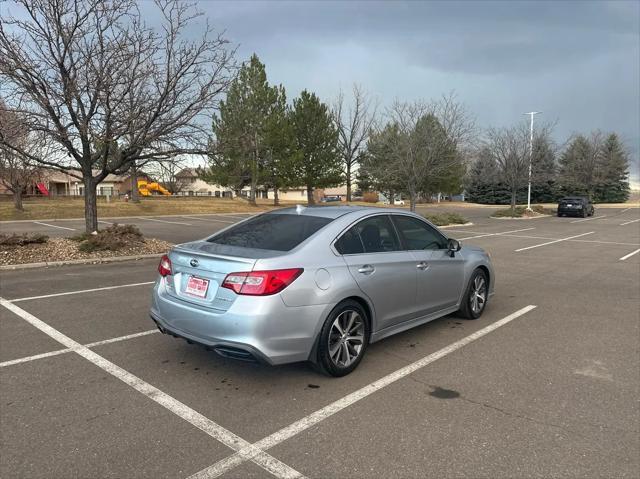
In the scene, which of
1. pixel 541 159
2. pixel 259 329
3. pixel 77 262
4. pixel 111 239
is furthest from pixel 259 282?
pixel 541 159

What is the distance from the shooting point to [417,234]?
517 centimetres

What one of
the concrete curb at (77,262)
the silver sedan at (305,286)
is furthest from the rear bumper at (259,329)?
the concrete curb at (77,262)

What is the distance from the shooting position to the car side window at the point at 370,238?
4.26 m

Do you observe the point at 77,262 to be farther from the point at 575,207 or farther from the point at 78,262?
the point at 575,207

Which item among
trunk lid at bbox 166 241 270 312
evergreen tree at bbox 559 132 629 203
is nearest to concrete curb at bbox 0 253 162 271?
trunk lid at bbox 166 241 270 312

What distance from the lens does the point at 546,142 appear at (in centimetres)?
3397

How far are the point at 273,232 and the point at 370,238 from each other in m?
0.94

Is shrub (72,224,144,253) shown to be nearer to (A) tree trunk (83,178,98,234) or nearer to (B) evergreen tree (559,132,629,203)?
(A) tree trunk (83,178,98,234)

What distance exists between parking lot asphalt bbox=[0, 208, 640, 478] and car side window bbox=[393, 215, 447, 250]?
106 centimetres

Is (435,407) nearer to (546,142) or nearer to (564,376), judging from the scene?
(564,376)

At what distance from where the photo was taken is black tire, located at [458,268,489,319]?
582cm

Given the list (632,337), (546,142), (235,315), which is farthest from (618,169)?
(235,315)

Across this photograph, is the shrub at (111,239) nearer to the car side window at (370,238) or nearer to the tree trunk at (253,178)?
the car side window at (370,238)

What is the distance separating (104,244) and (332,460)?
9.76 meters
